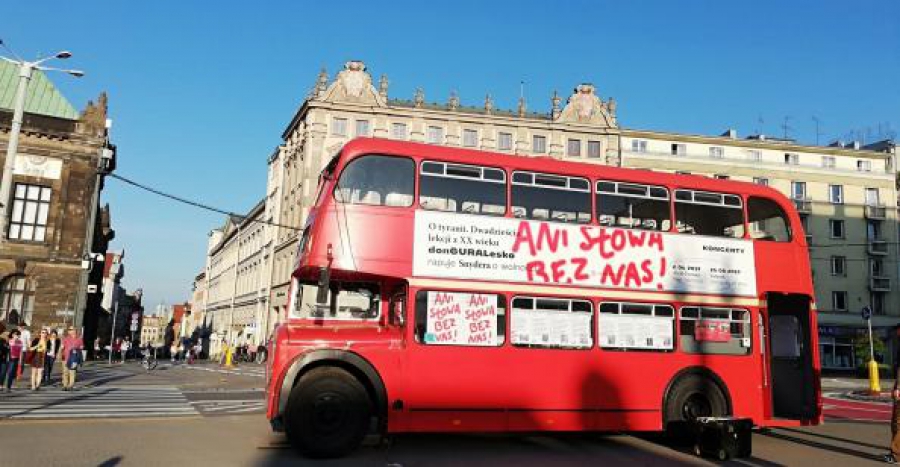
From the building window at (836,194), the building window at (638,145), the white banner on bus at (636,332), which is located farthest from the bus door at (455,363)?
the building window at (836,194)

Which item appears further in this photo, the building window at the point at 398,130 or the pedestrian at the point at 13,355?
the building window at the point at 398,130

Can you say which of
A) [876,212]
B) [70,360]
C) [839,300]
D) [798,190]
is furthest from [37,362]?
[876,212]

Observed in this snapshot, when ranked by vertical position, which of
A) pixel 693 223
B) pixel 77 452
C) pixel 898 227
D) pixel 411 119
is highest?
pixel 411 119

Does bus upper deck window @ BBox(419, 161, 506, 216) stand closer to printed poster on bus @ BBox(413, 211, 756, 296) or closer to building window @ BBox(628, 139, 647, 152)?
printed poster on bus @ BBox(413, 211, 756, 296)

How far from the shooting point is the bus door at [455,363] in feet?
33.2

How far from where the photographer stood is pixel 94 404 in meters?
15.4

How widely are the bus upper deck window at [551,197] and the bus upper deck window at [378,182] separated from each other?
1881mm

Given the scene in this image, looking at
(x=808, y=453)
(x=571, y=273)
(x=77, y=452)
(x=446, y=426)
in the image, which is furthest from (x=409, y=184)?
(x=808, y=453)

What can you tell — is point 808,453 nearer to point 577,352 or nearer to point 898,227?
point 577,352

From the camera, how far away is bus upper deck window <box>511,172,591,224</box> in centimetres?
1112

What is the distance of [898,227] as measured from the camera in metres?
57.5

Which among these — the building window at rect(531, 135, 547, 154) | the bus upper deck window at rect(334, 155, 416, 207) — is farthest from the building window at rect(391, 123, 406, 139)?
the bus upper deck window at rect(334, 155, 416, 207)

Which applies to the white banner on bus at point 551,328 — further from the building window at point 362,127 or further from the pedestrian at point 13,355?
the building window at point 362,127

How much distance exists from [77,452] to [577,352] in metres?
7.71
